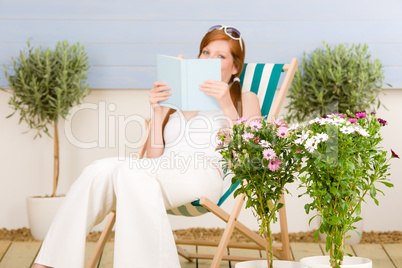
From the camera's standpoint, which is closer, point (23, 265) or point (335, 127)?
point (335, 127)

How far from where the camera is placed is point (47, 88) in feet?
11.6

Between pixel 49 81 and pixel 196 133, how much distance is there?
119 centimetres

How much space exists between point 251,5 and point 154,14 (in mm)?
617

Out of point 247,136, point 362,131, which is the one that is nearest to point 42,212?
point 247,136

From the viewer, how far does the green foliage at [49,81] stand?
3.52 metres

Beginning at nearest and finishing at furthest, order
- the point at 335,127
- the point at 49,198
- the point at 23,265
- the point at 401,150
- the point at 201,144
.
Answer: the point at 335,127
the point at 201,144
the point at 23,265
the point at 49,198
the point at 401,150

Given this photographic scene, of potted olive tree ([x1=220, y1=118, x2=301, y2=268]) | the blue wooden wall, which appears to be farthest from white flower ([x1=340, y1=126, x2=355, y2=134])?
the blue wooden wall

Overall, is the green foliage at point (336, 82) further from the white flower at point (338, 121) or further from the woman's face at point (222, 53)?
the white flower at point (338, 121)

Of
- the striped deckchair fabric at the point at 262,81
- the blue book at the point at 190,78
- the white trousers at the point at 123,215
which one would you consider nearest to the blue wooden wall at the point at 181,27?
the striped deckchair fabric at the point at 262,81

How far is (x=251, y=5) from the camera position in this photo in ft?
12.4

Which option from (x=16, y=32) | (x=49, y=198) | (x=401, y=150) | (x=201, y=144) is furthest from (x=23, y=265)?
(x=401, y=150)

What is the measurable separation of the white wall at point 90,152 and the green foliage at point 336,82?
1.07ft

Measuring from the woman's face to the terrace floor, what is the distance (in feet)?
3.27

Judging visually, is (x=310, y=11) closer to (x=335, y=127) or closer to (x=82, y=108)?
(x=82, y=108)
